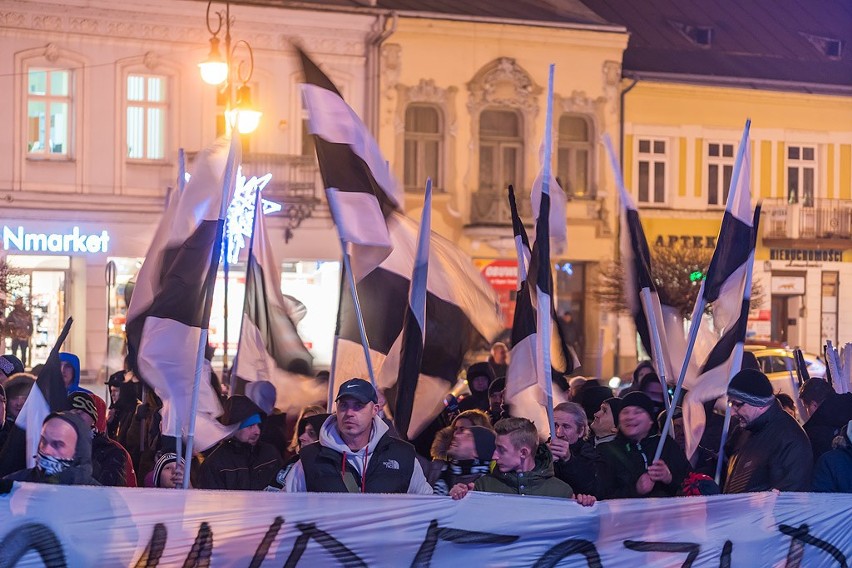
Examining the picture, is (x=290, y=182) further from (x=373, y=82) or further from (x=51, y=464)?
(x=51, y=464)

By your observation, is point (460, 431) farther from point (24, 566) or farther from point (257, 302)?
point (257, 302)

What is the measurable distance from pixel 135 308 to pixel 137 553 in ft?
6.85

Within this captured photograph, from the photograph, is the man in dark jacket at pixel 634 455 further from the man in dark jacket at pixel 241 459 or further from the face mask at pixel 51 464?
the face mask at pixel 51 464

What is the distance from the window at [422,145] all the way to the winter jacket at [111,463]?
23852 mm

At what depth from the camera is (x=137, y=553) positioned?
19.8 feet

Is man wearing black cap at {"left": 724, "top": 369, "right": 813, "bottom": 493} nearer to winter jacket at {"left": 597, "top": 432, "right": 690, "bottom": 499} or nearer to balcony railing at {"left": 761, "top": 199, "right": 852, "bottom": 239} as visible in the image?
winter jacket at {"left": 597, "top": 432, "right": 690, "bottom": 499}

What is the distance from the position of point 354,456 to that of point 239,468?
155 cm

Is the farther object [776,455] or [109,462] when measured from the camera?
[109,462]

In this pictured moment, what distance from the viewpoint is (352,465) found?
634 cm

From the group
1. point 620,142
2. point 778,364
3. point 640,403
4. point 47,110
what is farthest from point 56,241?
point 640,403

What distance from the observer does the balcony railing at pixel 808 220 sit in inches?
1358

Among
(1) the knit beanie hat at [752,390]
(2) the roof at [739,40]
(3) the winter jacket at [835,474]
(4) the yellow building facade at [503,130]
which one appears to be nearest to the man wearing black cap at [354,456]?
(1) the knit beanie hat at [752,390]

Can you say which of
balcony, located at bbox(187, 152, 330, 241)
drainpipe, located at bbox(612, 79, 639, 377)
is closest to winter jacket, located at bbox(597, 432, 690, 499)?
balcony, located at bbox(187, 152, 330, 241)

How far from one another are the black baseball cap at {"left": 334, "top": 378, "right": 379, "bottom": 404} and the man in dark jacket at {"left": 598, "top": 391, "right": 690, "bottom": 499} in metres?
1.62
